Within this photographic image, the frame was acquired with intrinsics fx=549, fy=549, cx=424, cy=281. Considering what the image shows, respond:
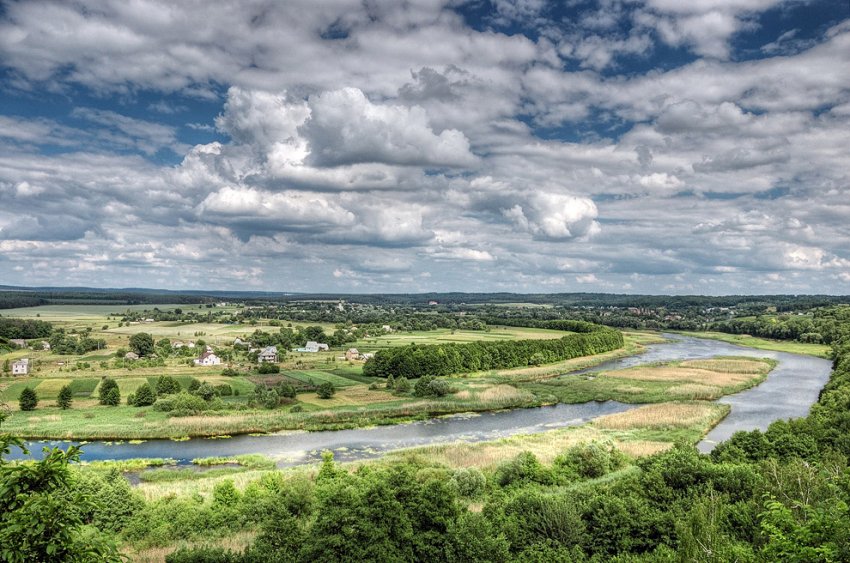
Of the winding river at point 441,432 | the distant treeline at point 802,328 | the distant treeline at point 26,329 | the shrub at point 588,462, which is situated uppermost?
the distant treeline at point 802,328

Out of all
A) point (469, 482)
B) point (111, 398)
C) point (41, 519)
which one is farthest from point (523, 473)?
point (111, 398)

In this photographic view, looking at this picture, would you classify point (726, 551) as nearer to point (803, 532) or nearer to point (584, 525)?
point (803, 532)

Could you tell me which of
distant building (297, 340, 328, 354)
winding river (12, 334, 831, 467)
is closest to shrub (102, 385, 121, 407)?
winding river (12, 334, 831, 467)

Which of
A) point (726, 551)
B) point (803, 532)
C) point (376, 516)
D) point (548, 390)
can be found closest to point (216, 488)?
point (376, 516)

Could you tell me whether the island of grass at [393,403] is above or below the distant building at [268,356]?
below

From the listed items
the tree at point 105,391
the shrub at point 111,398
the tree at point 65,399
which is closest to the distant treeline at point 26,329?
the tree at point 65,399

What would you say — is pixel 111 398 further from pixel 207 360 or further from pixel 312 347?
pixel 312 347

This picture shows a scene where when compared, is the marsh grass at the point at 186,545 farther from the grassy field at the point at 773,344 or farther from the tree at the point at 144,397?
the grassy field at the point at 773,344
